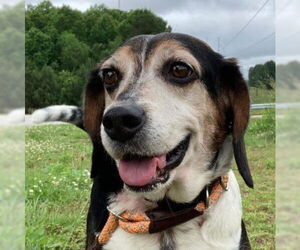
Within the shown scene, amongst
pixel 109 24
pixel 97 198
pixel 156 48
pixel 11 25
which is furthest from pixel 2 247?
pixel 109 24

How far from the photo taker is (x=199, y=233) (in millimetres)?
2535

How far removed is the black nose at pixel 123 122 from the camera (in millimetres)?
2201

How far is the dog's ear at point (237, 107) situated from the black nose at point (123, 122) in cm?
66

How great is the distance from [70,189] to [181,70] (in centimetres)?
278

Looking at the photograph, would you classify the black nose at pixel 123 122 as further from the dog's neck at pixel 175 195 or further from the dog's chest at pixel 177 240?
the dog's chest at pixel 177 240

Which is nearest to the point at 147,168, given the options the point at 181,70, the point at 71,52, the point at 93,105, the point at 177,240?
the point at 177,240

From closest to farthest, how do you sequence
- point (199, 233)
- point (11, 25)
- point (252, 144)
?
point (11, 25)
point (199, 233)
point (252, 144)

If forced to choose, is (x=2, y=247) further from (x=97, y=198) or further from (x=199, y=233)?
(x=199, y=233)

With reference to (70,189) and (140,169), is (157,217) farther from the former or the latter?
(70,189)

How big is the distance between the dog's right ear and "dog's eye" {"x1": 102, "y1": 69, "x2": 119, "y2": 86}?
0.65 ft

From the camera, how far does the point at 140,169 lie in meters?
2.37

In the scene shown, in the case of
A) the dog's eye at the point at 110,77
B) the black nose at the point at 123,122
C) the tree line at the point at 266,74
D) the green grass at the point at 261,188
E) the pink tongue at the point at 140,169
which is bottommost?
the green grass at the point at 261,188

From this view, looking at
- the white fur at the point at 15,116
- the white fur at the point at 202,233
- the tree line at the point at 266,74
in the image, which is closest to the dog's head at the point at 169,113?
Result: the white fur at the point at 202,233

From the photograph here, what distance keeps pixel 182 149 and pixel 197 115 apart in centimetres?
21
